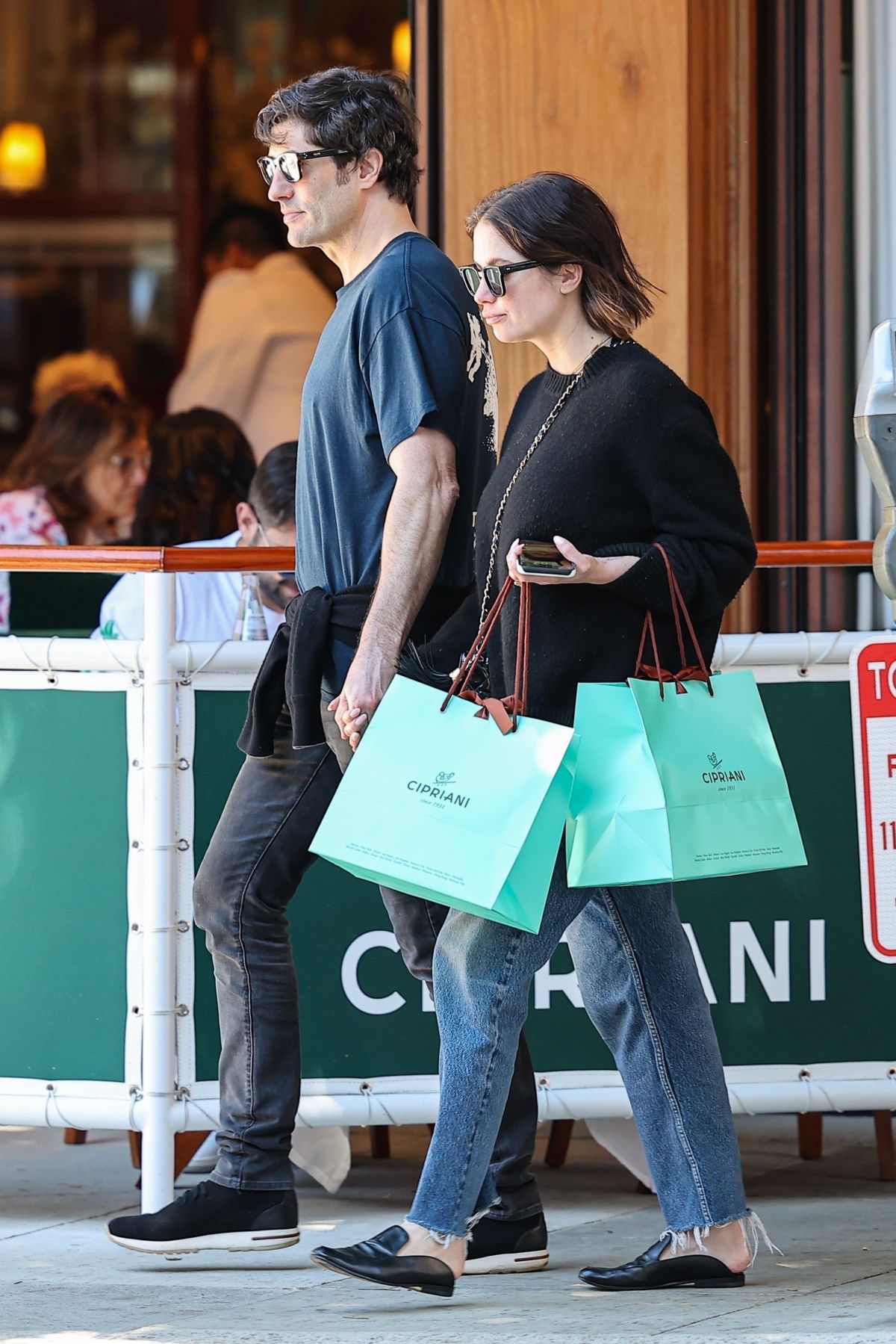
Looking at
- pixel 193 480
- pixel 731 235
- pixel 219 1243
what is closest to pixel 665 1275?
pixel 219 1243

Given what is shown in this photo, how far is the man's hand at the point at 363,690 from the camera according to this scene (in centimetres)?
384

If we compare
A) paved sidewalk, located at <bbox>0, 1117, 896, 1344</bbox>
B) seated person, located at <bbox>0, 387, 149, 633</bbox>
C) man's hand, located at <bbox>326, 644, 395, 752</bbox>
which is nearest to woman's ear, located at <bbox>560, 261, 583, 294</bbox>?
man's hand, located at <bbox>326, 644, 395, 752</bbox>

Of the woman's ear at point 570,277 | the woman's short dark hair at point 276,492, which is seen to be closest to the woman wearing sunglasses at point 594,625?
the woman's ear at point 570,277

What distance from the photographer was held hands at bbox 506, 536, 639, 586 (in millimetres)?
3588

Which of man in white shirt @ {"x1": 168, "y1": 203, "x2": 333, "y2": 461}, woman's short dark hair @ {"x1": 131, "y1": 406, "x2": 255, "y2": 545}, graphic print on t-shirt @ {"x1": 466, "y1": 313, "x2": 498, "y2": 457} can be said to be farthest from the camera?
man in white shirt @ {"x1": 168, "y1": 203, "x2": 333, "y2": 461}

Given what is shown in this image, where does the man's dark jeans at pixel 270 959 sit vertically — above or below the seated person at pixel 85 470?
below

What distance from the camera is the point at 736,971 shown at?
15.6ft

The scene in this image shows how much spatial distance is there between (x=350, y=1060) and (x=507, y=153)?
245cm

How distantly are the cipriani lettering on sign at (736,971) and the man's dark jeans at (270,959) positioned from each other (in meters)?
0.37

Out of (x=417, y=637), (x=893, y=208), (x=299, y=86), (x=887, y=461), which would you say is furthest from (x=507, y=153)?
(x=887, y=461)

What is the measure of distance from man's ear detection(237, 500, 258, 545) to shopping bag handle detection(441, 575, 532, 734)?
1.96 m

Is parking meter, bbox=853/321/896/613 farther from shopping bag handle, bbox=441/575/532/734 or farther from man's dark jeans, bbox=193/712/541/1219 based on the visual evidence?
man's dark jeans, bbox=193/712/541/1219

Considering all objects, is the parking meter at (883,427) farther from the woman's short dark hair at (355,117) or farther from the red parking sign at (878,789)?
the woman's short dark hair at (355,117)

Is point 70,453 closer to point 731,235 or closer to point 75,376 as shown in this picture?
point 731,235
